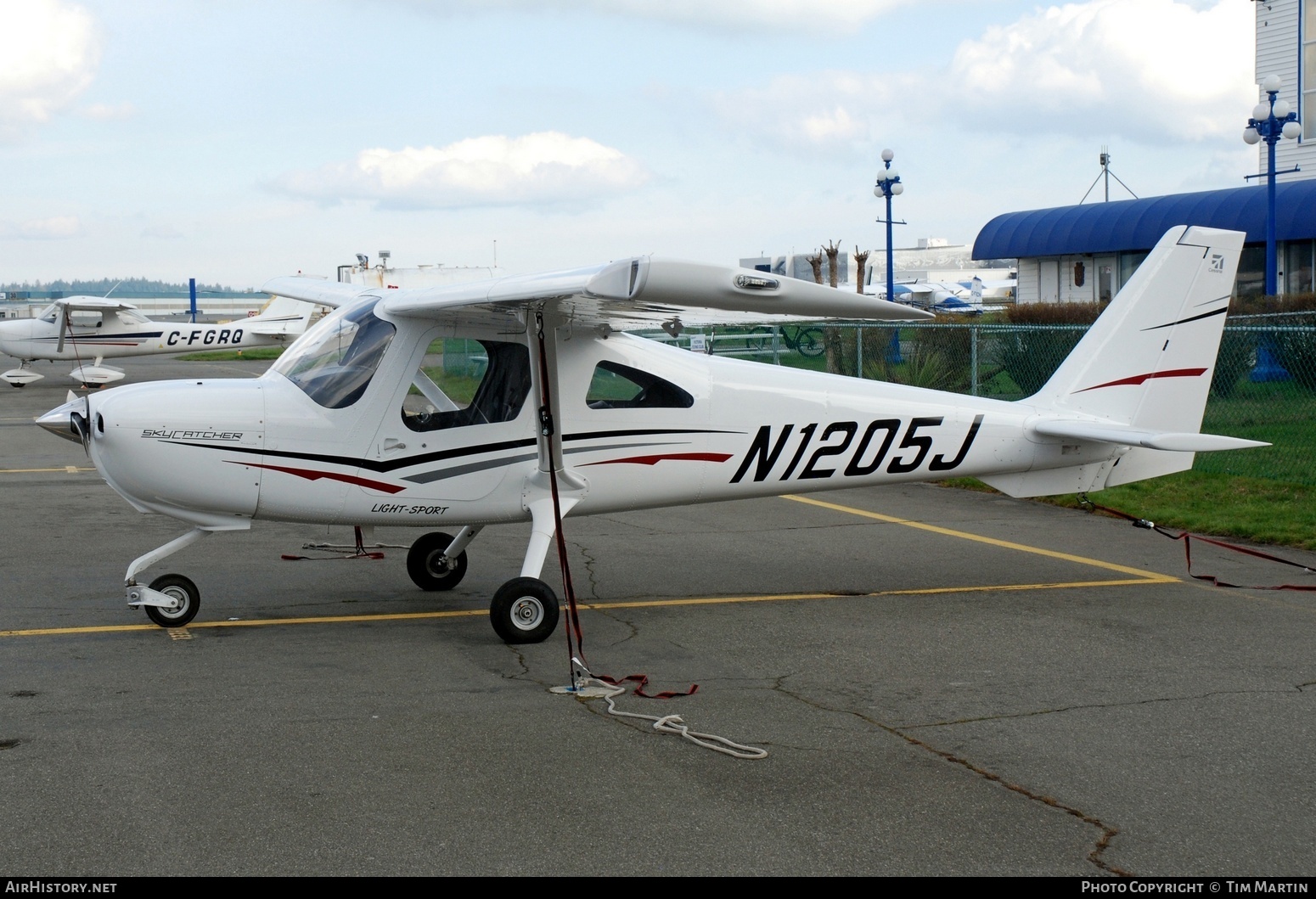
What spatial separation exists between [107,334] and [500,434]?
31347 mm

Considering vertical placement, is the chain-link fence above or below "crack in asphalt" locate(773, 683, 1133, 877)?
above

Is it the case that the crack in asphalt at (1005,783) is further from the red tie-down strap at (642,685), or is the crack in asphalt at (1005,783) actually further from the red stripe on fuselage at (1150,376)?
the red stripe on fuselage at (1150,376)

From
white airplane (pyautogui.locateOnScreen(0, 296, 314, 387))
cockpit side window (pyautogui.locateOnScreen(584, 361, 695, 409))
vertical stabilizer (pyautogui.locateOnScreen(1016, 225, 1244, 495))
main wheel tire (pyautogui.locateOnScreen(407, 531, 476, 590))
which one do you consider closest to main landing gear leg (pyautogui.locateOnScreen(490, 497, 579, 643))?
cockpit side window (pyautogui.locateOnScreen(584, 361, 695, 409))

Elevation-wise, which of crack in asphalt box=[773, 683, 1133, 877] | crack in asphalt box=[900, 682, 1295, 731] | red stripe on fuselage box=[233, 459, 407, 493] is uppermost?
red stripe on fuselage box=[233, 459, 407, 493]

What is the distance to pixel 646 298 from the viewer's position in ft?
18.2

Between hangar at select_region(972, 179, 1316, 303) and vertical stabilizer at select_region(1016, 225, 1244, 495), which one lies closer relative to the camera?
vertical stabilizer at select_region(1016, 225, 1244, 495)

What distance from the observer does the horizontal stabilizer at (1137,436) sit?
791cm

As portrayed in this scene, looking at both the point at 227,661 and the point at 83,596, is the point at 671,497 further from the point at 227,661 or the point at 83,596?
the point at 83,596

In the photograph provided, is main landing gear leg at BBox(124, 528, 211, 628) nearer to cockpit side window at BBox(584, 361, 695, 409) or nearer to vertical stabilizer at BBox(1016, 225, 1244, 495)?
cockpit side window at BBox(584, 361, 695, 409)

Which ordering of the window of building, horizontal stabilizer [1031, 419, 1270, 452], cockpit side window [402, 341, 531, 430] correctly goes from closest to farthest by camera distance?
cockpit side window [402, 341, 531, 430] < horizontal stabilizer [1031, 419, 1270, 452] < the window of building

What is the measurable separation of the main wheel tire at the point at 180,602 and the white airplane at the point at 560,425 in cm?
1

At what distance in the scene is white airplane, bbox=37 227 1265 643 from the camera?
287 inches

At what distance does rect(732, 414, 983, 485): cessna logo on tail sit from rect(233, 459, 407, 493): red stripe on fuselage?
220 cm

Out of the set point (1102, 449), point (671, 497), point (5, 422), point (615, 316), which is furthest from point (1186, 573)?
point (5, 422)
